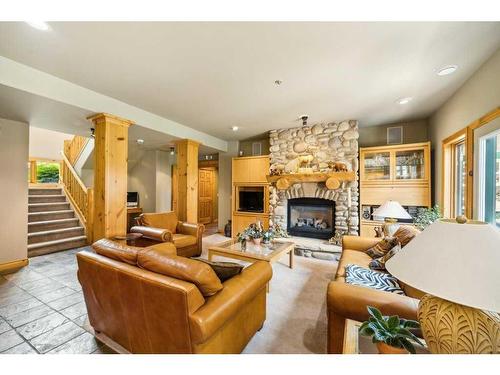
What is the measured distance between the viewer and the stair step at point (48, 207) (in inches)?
186

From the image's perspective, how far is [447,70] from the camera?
7.86 ft

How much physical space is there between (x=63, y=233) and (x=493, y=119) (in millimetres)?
6995

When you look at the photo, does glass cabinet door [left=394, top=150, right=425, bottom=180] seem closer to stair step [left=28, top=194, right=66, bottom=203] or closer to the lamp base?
the lamp base

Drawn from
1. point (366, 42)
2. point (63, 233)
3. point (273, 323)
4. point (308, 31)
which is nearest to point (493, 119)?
point (366, 42)

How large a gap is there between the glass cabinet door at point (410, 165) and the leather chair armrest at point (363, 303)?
3.45 m

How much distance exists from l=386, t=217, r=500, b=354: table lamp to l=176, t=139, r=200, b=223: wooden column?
14.4 ft

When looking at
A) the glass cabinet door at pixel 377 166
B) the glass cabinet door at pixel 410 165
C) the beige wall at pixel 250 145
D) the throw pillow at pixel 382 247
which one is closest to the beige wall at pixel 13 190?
the beige wall at pixel 250 145

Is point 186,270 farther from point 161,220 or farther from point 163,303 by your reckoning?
point 161,220

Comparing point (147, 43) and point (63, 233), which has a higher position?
point (147, 43)

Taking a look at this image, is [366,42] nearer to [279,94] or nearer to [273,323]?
[279,94]

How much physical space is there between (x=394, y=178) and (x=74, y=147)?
8212 mm

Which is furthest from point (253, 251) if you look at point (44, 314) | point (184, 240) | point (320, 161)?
point (320, 161)

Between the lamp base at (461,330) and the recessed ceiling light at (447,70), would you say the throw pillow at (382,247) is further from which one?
the recessed ceiling light at (447,70)
